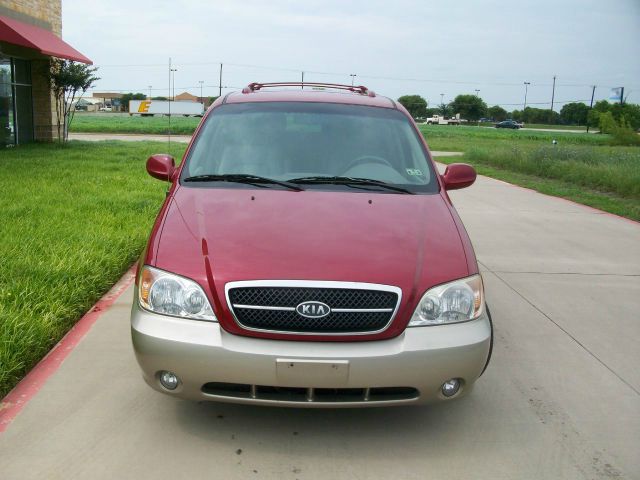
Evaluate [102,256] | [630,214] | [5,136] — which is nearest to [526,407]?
[102,256]

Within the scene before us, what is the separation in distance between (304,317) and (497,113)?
5195 inches

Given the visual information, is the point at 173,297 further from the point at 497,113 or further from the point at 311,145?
the point at 497,113

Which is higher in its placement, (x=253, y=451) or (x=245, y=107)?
(x=245, y=107)

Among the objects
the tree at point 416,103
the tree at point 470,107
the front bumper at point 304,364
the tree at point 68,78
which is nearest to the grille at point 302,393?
the front bumper at point 304,364

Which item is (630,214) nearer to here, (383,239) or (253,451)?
(383,239)

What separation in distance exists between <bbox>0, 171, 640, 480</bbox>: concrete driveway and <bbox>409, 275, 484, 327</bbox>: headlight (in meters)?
0.66

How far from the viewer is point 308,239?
10.1 ft

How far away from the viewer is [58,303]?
179 inches

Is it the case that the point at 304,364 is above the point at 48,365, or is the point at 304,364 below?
above

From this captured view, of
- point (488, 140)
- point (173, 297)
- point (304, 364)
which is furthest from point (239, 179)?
point (488, 140)

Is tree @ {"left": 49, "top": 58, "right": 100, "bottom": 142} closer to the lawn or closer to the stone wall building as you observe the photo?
the stone wall building

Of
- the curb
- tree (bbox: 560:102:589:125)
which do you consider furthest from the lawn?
tree (bbox: 560:102:589:125)

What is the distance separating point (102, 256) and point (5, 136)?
14.3 metres

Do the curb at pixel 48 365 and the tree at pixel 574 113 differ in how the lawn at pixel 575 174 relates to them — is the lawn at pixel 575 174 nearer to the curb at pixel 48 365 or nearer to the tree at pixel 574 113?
the curb at pixel 48 365
